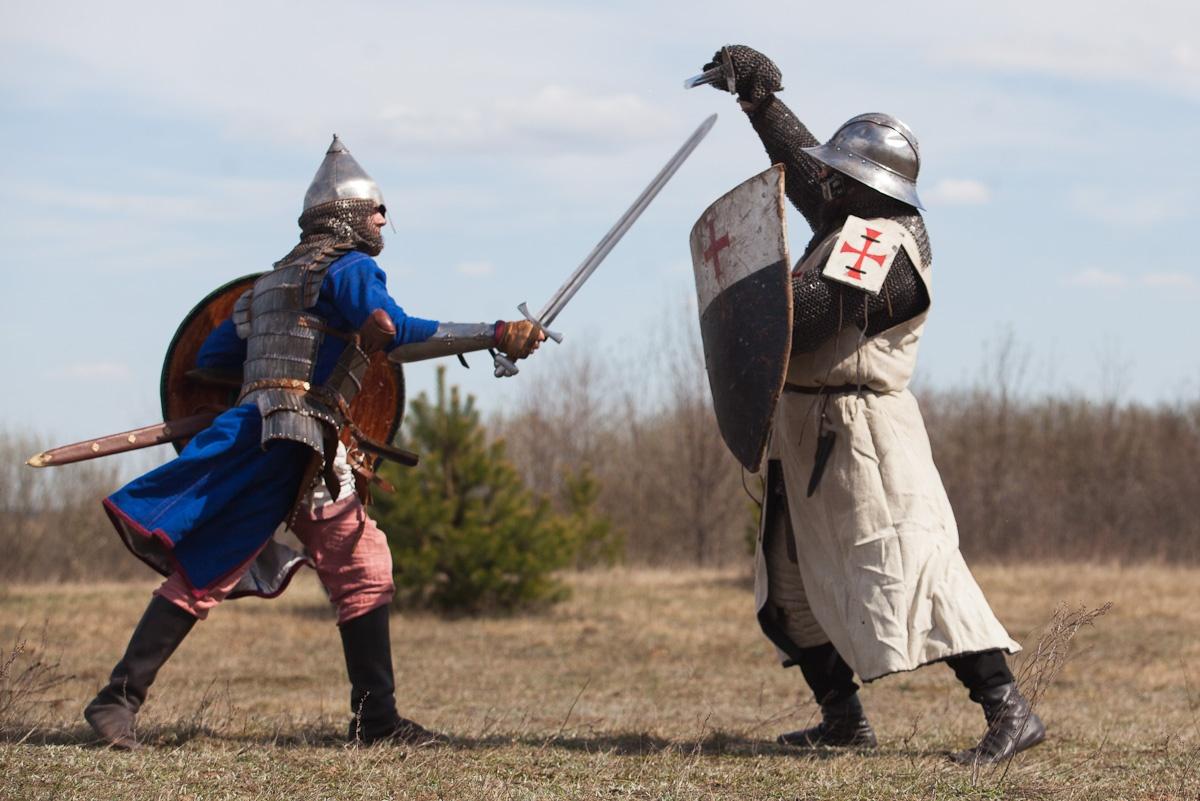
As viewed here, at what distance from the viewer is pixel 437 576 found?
1199cm

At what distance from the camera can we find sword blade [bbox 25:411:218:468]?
13.7 feet

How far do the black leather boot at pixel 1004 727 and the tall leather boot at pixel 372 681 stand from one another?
1.53 metres

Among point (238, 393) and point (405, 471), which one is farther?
point (405, 471)

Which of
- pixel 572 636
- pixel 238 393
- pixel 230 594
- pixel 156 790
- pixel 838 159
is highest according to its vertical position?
pixel 838 159

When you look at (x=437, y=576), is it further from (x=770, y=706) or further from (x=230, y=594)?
(x=230, y=594)

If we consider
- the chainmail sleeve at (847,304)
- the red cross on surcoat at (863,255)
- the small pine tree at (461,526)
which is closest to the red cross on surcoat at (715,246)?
the chainmail sleeve at (847,304)

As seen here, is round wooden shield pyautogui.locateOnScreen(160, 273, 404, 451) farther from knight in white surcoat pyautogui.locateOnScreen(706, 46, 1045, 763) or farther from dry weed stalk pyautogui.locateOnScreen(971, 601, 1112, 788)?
dry weed stalk pyautogui.locateOnScreen(971, 601, 1112, 788)

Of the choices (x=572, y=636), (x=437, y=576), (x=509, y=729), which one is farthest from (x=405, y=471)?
(x=509, y=729)

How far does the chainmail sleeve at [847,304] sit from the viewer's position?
152 inches

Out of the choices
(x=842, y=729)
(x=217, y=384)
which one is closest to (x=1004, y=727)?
(x=842, y=729)

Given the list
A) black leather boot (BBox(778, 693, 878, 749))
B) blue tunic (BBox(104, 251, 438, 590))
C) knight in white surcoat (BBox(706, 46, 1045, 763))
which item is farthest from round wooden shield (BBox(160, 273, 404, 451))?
black leather boot (BBox(778, 693, 878, 749))

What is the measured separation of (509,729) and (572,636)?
588 centimetres

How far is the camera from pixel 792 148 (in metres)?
4.40

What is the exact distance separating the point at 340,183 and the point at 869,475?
1714 mm
